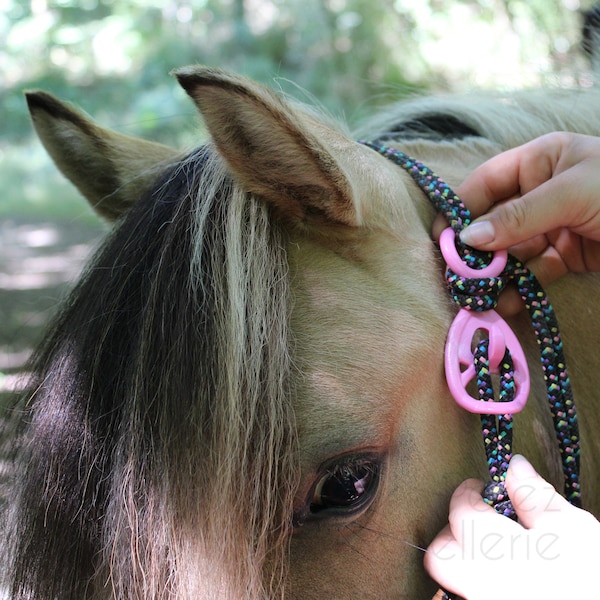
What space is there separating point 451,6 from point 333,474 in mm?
5768

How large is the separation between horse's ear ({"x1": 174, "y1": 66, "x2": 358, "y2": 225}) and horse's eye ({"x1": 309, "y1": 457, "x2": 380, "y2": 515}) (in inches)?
14.9

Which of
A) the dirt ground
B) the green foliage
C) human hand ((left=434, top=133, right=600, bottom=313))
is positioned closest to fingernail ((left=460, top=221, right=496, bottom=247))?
human hand ((left=434, top=133, right=600, bottom=313))

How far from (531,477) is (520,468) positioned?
0.02 metres

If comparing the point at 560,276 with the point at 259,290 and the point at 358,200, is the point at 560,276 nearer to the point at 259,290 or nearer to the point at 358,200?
the point at 358,200

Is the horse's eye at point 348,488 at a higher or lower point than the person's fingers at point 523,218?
lower

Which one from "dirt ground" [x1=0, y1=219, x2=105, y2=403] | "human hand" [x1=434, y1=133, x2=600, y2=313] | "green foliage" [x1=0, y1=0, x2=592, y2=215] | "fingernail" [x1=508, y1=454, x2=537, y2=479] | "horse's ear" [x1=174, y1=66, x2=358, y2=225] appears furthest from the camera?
"green foliage" [x1=0, y1=0, x2=592, y2=215]

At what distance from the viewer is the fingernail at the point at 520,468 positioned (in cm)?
101

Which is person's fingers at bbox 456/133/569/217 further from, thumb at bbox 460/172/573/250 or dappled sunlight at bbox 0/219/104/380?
dappled sunlight at bbox 0/219/104/380

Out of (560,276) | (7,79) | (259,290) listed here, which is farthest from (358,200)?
(7,79)

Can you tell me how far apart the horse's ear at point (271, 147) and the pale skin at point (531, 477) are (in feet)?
0.85

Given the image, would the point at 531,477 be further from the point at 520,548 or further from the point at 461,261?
the point at 461,261

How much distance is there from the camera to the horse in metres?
0.92

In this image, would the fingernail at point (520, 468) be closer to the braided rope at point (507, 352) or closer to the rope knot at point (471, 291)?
the braided rope at point (507, 352)

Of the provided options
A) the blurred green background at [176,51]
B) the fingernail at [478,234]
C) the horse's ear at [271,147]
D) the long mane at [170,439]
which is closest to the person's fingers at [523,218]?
the fingernail at [478,234]
